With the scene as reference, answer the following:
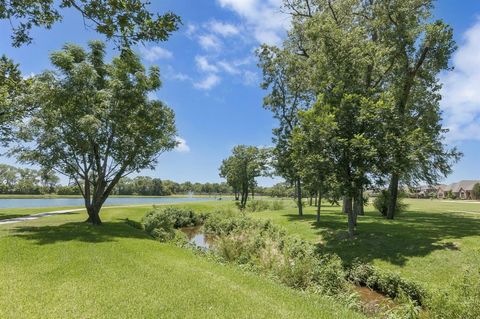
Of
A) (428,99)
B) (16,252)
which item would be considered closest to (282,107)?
(428,99)

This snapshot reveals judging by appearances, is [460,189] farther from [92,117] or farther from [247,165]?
[92,117]

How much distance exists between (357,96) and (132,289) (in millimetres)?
12493

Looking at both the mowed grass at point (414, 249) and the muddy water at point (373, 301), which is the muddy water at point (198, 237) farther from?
the muddy water at point (373, 301)

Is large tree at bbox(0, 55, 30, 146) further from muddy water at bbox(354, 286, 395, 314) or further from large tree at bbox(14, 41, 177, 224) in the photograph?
muddy water at bbox(354, 286, 395, 314)

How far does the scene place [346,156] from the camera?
15047 mm

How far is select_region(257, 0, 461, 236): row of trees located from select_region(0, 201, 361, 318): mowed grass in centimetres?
778

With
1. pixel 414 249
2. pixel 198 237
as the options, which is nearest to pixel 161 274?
pixel 414 249

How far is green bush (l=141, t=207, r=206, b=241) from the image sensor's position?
787 inches

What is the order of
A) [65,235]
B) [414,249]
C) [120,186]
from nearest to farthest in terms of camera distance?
[414,249], [65,235], [120,186]

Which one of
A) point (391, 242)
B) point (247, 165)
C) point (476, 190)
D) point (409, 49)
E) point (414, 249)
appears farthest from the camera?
point (476, 190)

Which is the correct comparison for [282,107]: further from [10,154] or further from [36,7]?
[36,7]

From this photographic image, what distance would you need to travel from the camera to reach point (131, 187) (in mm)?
135375

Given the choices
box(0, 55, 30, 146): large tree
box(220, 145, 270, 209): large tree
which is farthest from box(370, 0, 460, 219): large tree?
box(220, 145, 270, 209): large tree

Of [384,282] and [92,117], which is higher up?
[92,117]
